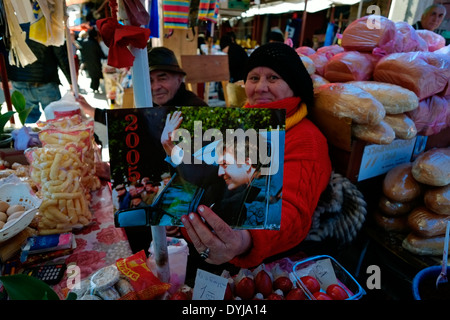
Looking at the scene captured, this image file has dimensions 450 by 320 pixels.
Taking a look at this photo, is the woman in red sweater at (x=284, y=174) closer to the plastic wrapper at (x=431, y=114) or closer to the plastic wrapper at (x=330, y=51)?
the plastic wrapper at (x=431, y=114)

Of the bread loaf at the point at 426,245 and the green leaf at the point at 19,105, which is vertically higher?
the green leaf at the point at 19,105

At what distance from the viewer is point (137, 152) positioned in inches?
24.6

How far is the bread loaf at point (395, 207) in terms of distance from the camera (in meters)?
1.77

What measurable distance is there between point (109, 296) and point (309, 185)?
84 cm

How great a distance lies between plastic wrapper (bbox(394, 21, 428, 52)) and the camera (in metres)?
2.05

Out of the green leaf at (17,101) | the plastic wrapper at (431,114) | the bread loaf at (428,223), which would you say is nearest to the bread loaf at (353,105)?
the plastic wrapper at (431,114)

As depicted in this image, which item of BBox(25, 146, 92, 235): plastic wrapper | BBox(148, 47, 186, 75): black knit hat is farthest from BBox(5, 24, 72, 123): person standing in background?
BBox(25, 146, 92, 235): plastic wrapper

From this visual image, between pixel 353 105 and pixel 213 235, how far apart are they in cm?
109

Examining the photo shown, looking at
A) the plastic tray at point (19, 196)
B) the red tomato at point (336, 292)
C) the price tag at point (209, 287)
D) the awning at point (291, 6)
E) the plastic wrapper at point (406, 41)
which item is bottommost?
the red tomato at point (336, 292)

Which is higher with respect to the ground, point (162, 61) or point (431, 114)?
point (162, 61)

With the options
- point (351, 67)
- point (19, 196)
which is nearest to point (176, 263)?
point (19, 196)

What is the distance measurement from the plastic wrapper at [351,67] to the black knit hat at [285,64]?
0.68m

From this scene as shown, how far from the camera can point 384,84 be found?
1.70 meters

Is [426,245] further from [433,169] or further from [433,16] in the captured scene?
[433,16]
